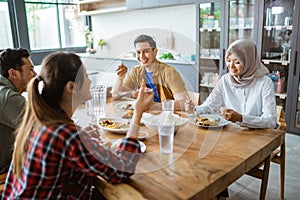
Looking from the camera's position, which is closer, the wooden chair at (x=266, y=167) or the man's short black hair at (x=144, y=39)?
the wooden chair at (x=266, y=167)

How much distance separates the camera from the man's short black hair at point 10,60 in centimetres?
141

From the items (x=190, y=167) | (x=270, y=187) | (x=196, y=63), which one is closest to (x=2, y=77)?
(x=190, y=167)

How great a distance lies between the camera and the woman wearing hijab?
1.71m

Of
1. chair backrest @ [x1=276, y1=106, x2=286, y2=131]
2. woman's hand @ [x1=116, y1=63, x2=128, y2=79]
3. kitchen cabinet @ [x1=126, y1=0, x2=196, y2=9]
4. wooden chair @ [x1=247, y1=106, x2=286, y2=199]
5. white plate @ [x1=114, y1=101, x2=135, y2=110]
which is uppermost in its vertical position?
kitchen cabinet @ [x1=126, y1=0, x2=196, y2=9]

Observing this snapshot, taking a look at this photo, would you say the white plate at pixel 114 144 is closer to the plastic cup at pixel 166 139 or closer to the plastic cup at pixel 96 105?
the plastic cup at pixel 166 139

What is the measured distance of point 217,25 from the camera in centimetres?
343

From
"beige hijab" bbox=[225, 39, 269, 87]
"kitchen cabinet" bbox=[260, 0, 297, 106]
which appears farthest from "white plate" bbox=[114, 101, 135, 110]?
"kitchen cabinet" bbox=[260, 0, 297, 106]

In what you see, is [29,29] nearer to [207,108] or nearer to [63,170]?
[207,108]

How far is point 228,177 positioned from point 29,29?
425 cm

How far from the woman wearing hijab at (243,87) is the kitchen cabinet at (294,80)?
1.25 m

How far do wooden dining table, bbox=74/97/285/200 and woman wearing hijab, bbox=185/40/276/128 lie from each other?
35 cm

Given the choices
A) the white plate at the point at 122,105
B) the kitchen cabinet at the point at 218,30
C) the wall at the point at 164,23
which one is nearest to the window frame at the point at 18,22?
the wall at the point at 164,23

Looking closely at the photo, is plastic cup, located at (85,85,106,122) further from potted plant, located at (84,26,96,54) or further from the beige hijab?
potted plant, located at (84,26,96,54)

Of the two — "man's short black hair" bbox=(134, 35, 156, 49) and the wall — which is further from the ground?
the wall
